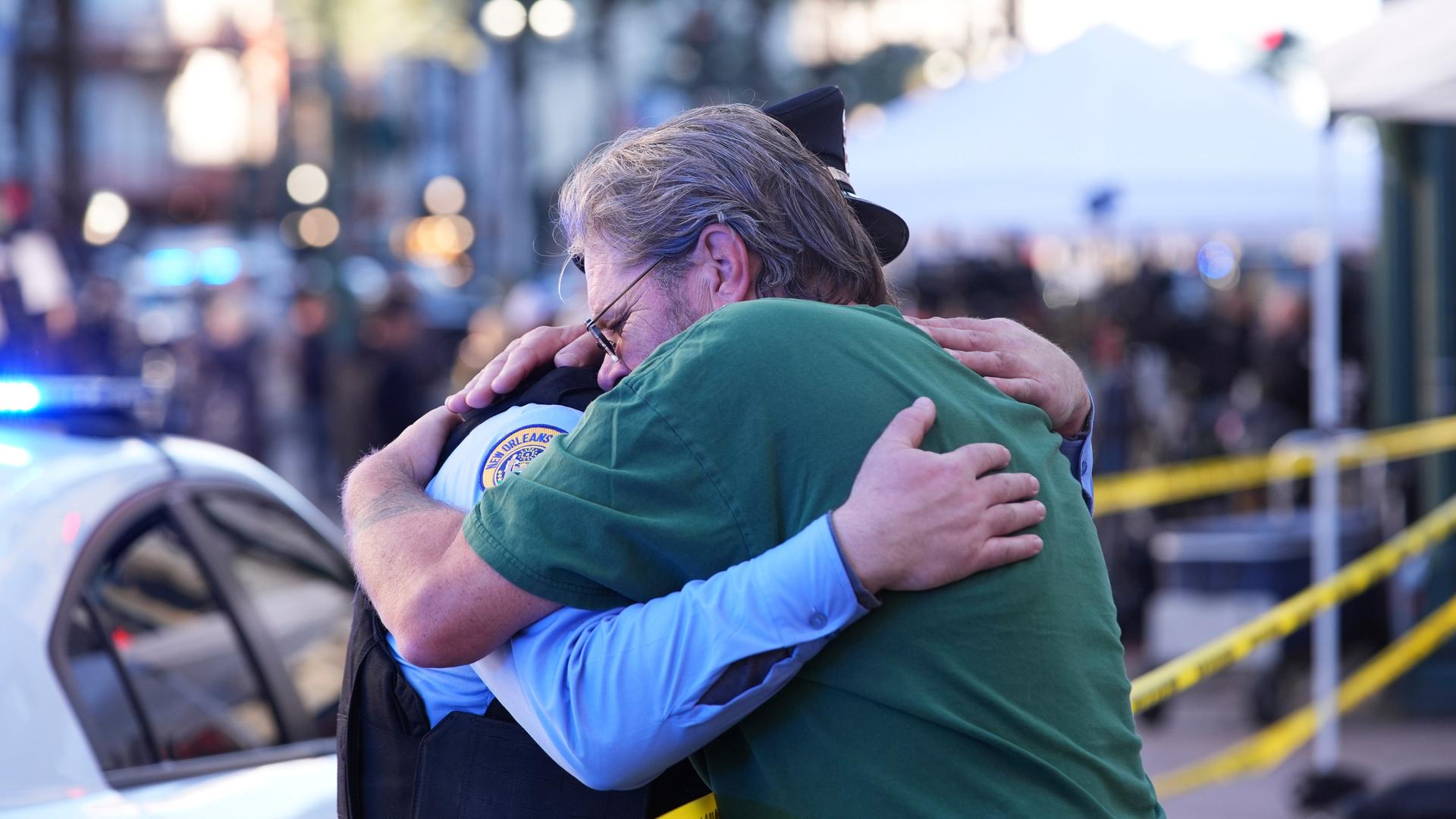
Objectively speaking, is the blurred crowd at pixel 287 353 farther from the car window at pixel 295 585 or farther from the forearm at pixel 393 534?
the forearm at pixel 393 534

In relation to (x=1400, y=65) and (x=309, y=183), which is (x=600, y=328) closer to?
(x=1400, y=65)

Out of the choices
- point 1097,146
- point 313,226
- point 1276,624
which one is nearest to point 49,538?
point 1276,624

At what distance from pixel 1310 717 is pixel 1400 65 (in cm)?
359

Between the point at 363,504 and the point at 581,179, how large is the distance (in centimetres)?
51

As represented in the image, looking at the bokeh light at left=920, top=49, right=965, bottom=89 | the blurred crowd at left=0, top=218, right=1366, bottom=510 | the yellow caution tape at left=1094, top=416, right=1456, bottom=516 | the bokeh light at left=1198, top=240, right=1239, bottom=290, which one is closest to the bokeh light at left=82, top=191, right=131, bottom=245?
the blurred crowd at left=0, top=218, right=1366, bottom=510

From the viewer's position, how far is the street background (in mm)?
7664

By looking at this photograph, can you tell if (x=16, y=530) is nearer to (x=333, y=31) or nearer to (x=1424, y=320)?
(x=1424, y=320)

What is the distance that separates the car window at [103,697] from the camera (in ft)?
8.52

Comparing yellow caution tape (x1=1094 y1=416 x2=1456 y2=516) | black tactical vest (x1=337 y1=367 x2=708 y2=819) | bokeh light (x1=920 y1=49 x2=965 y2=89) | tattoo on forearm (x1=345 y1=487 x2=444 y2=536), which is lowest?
yellow caution tape (x1=1094 y1=416 x2=1456 y2=516)

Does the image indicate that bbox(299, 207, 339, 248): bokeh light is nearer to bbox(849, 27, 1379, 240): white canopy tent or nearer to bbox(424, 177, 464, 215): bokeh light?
bbox(424, 177, 464, 215): bokeh light

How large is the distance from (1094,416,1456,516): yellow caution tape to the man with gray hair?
17.1 feet

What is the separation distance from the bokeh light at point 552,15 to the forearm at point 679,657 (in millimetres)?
18437

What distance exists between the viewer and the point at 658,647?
1.56 meters

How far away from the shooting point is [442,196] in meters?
50.1
